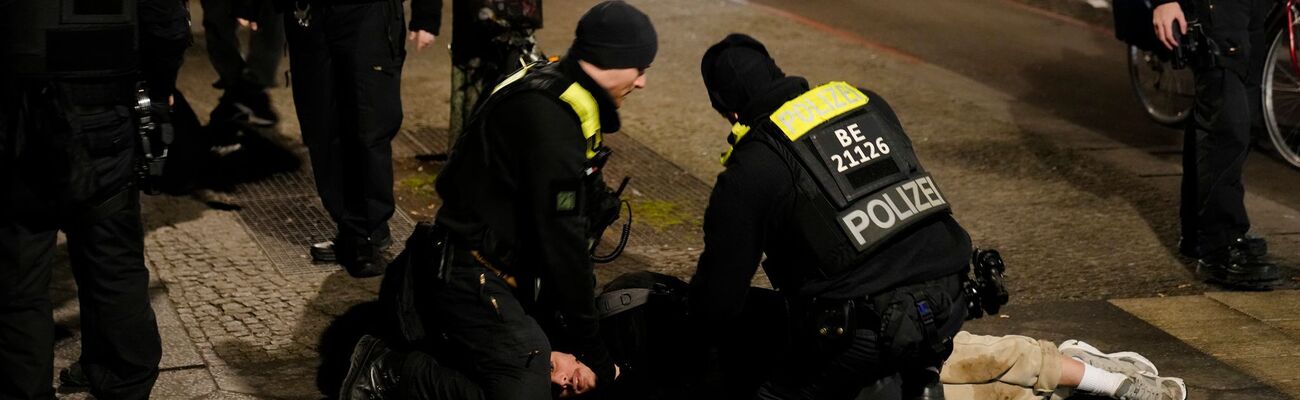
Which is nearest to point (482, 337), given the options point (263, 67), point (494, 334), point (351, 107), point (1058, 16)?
point (494, 334)

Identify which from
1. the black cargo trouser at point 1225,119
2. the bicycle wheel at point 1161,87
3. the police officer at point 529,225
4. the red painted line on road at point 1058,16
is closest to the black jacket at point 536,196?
the police officer at point 529,225

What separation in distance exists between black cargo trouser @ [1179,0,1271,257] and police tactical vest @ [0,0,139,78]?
14.0ft

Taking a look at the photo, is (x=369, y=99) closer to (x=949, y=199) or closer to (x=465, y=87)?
(x=465, y=87)

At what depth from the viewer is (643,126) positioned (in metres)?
9.21

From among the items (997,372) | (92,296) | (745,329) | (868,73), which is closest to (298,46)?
(92,296)

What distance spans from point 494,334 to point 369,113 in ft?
7.14

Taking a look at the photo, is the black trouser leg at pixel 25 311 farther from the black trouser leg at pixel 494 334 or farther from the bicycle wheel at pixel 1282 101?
the bicycle wheel at pixel 1282 101

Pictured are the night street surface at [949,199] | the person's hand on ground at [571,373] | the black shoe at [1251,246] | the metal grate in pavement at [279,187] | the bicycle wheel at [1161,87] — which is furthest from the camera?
the bicycle wheel at [1161,87]

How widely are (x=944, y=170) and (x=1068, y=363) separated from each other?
351 cm

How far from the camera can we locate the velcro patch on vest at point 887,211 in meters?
4.29

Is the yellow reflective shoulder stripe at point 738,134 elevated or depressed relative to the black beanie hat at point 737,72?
depressed

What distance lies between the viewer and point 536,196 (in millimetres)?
4172

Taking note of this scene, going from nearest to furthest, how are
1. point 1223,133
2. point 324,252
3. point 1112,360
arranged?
1. point 1112,360
2. point 324,252
3. point 1223,133

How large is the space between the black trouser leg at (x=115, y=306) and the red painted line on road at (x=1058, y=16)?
9426 millimetres
